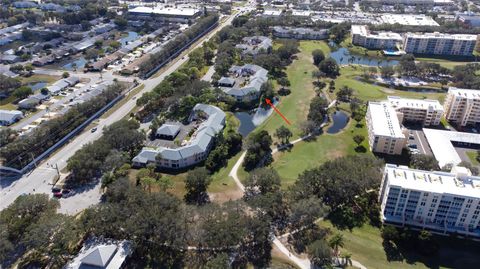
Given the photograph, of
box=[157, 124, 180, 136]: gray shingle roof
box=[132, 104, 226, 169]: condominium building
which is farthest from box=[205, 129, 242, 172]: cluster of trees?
box=[157, 124, 180, 136]: gray shingle roof

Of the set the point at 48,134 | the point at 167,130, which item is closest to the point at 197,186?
the point at 167,130

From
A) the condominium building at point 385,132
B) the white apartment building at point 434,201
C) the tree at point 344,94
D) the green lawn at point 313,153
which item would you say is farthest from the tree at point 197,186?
the tree at point 344,94

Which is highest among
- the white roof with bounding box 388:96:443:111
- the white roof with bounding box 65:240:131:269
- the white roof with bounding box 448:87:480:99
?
the white roof with bounding box 448:87:480:99

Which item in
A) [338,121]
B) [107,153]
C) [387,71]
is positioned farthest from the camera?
[387,71]

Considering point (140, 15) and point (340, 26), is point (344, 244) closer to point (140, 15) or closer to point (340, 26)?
point (340, 26)

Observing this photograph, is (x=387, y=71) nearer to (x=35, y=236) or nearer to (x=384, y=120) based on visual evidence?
(x=384, y=120)

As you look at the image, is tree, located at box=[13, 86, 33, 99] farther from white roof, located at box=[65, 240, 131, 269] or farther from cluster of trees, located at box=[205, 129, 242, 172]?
white roof, located at box=[65, 240, 131, 269]
